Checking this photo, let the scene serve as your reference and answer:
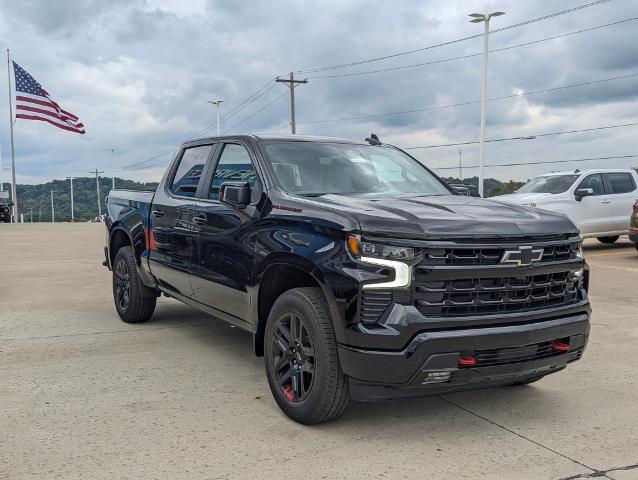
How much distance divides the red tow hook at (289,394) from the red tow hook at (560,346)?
160cm

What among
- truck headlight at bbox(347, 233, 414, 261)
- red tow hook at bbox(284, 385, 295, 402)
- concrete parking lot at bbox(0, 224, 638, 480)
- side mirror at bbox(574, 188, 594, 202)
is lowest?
concrete parking lot at bbox(0, 224, 638, 480)

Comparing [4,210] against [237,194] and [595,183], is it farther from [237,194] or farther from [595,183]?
[237,194]

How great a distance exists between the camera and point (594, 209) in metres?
14.1

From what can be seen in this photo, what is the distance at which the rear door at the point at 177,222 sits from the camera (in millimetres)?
5355

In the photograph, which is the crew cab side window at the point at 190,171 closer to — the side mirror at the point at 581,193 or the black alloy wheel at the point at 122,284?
the black alloy wheel at the point at 122,284

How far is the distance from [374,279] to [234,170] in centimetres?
200

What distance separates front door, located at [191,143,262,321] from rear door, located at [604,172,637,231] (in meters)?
11.8

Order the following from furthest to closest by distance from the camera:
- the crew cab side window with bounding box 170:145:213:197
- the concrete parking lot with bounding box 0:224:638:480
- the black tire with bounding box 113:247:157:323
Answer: the black tire with bounding box 113:247:157:323 → the crew cab side window with bounding box 170:145:213:197 → the concrete parking lot with bounding box 0:224:638:480

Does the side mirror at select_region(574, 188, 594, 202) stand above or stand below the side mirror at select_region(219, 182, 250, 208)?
above

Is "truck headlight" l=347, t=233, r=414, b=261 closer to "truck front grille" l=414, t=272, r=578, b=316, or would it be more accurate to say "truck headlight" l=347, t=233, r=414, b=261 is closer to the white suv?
"truck front grille" l=414, t=272, r=578, b=316

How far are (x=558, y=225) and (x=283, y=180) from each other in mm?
1874

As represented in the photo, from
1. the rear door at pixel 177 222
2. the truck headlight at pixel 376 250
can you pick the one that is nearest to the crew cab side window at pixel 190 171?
the rear door at pixel 177 222

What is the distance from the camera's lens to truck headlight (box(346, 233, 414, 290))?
3428mm

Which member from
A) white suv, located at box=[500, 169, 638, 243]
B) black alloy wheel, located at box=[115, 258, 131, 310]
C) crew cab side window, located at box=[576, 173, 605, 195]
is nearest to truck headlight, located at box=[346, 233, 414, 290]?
black alloy wheel, located at box=[115, 258, 131, 310]
